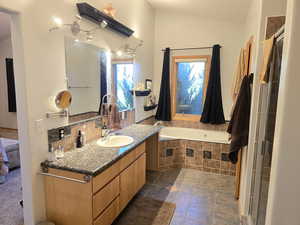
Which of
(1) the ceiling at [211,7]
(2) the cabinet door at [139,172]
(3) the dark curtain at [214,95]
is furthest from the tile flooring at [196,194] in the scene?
(1) the ceiling at [211,7]

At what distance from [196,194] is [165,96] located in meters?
2.20

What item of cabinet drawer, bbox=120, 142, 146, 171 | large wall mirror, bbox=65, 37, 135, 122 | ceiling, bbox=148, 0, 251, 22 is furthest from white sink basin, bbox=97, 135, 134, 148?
ceiling, bbox=148, 0, 251, 22

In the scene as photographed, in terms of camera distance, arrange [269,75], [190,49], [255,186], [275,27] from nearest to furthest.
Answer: [269,75], [275,27], [255,186], [190,49]

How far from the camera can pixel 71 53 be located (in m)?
2.05

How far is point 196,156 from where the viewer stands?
11.6 feet

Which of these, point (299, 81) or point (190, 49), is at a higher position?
point (190, 49)

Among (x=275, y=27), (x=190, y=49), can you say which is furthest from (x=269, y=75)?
(x=190, y=49)

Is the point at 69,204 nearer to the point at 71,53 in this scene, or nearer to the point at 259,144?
the point at 71,53

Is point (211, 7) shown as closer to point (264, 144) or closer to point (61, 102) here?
point (264, 144)

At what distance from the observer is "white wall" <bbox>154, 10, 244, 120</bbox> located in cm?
385

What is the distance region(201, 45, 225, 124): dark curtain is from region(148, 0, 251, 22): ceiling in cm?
64

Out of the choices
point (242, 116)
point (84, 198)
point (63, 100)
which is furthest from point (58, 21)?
point (242, 116)

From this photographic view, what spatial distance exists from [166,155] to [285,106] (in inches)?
107

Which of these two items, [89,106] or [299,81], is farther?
[89,106]
